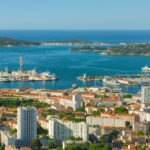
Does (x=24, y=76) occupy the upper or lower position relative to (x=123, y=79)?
lower

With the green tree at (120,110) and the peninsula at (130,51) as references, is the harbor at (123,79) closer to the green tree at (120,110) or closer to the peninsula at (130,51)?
the green tree at (120,110)

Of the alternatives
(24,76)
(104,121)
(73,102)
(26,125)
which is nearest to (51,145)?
(26,125)

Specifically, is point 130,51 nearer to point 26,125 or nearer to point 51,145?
point 26,125

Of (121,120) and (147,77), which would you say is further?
(147,77)

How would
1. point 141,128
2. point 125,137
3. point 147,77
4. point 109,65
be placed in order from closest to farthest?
point 125,137
point 141,128
point 147,77
point 109,65

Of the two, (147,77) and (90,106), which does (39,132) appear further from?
(147,77)

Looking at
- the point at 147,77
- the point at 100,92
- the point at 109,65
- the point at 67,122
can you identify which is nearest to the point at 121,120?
the point at 67,122
